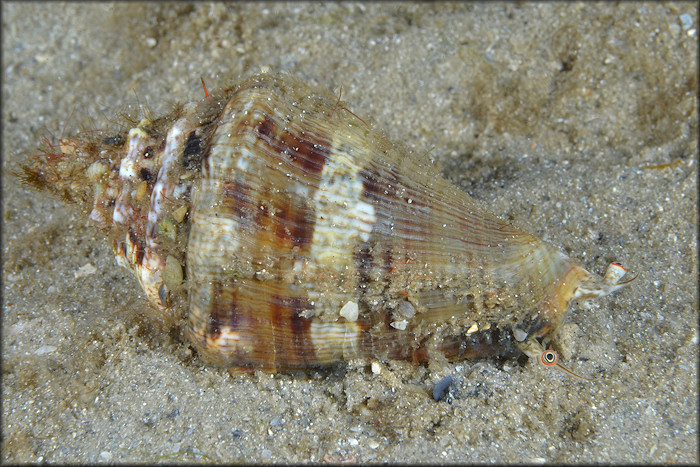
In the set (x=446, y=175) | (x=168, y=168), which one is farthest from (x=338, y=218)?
(x=446, y=175)

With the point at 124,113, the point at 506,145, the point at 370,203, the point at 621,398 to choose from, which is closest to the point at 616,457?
the point at 621,398

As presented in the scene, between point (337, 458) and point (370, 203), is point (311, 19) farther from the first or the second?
point (337, 458)

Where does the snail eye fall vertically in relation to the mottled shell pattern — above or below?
below

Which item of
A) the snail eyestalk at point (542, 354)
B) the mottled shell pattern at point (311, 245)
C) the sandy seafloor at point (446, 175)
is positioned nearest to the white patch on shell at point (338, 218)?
the mottled shell pattern at point (311, 245)

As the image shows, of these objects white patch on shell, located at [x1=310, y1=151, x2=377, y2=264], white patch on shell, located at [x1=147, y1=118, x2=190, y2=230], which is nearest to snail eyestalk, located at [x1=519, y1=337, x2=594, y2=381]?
white patch on shell, located at [x1=310, y1=151, x2=377, y2=264]

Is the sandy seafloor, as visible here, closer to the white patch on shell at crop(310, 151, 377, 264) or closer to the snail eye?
the snail eye

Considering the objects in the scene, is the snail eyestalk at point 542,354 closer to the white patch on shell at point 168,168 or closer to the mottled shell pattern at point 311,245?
the mottled shell pattern at point 311,245

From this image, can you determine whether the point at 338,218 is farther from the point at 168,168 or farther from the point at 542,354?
the point at 542,354
